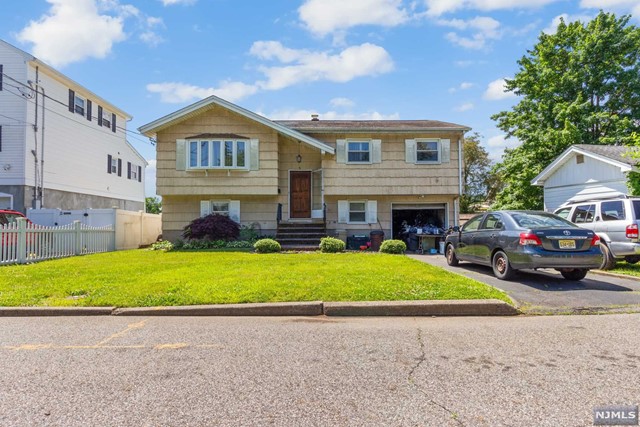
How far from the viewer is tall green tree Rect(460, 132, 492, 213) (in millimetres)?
34906

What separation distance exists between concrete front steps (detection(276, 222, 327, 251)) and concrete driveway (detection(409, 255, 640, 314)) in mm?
7720

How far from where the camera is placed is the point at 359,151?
1736 centimetres

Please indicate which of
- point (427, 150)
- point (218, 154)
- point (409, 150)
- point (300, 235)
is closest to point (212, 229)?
point (218, 154)

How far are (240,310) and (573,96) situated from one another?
2697 centimetres

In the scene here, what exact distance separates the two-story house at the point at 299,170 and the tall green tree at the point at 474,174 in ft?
61.0

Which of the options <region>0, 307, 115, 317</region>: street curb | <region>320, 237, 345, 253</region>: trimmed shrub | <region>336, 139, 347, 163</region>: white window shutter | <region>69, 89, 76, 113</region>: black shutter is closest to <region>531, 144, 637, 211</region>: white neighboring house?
<region>336, 139, 347, 163</region>: white window shutter

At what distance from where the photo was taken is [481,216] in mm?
9109

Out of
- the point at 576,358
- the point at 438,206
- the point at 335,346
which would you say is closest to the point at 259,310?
the point at 335,346

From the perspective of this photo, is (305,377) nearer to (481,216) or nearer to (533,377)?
(533,377)

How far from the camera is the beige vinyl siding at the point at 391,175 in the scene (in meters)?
17.0

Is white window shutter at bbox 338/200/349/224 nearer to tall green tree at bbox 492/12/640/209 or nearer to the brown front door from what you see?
the brown front door

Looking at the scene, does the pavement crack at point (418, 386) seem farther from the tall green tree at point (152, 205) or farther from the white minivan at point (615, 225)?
the tall green tree at point (152, 205)

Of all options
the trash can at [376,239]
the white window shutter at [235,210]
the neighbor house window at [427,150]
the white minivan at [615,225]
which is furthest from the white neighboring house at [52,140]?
the white minivan at [615,225]

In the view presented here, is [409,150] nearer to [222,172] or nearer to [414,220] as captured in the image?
[414,220]
